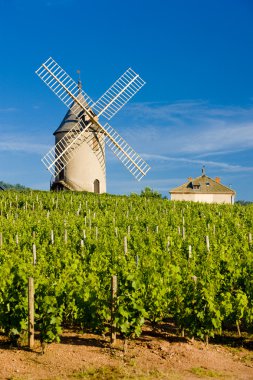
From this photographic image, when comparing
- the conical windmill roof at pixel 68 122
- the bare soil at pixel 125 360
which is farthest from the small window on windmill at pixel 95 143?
the bare soil at pixel 125 360

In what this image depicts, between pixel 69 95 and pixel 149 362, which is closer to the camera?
pixel 149 362

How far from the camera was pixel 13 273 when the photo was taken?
10484mm

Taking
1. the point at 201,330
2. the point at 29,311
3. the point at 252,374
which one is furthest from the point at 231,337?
the point at 29,311

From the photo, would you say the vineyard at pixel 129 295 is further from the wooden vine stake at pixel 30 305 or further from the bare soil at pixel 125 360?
the bare soil at pixel 125 360

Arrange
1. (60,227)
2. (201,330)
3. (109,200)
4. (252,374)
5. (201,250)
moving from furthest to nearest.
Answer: (109,200) → (60,227) → (201,250) → (201,330) → (252,374)

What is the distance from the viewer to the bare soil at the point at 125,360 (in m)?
8.28

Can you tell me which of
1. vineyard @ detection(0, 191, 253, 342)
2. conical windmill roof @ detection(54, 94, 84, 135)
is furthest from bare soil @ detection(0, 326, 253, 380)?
conical windmill roof @ detection(54, 94, 84, 135)

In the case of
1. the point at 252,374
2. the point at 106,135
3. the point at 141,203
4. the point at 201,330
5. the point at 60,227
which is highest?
the point at 106,135

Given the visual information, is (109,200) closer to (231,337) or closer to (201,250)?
(201,250)

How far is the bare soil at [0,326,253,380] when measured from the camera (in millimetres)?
8281

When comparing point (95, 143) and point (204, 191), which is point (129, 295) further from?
point (204, 191)

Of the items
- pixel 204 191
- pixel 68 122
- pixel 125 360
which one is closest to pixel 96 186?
pixel 68 122

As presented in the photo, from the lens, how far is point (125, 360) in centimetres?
884

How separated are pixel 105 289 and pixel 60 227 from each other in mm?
11633
